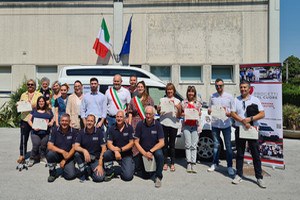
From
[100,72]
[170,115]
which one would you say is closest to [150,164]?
[170,115]

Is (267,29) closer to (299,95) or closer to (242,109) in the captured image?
(299,95)

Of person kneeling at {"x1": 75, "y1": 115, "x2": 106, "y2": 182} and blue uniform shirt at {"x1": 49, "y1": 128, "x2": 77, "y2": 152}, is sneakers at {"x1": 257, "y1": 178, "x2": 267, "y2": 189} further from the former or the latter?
blue uniform shirt at {"x1": 49, "y1": 128, "x2": 77, "y2": 152}

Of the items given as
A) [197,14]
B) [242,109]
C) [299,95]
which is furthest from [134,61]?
[242,109]

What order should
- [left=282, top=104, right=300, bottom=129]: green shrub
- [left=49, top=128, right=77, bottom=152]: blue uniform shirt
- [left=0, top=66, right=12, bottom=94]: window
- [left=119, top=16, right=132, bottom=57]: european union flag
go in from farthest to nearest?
[left=0, top=66, right=12, bottom=94]: window, [left=119, top=16, right=132, bottom=57]: european union flag, [left=282, top=104, right=300, bottom=129]: green shrub, [left=49, top=128, right=77, bottom=152]: blue uniform shirt

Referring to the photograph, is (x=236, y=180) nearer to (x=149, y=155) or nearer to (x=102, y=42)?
(x=149, y=155)

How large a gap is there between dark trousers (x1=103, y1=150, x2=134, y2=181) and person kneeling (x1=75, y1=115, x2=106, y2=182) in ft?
0.39

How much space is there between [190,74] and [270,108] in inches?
360

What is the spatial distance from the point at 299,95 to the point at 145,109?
9.87m

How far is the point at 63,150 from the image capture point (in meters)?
5.32

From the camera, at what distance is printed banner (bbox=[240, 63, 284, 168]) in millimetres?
5980

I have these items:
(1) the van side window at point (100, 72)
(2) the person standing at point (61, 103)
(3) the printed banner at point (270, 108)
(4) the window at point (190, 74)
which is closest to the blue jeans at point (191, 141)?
(3) the printed banner at point (270, 108)

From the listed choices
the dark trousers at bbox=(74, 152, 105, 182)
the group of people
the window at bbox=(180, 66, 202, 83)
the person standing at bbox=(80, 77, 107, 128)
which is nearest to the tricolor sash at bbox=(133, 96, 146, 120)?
the group of people

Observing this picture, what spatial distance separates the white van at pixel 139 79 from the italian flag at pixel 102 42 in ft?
21.2

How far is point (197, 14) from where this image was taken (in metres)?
14.6
